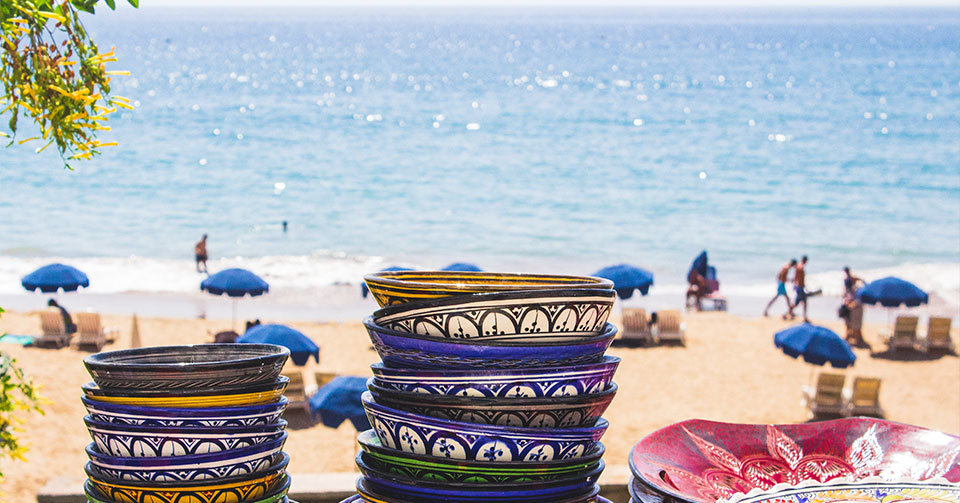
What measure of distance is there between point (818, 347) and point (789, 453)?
562 inches

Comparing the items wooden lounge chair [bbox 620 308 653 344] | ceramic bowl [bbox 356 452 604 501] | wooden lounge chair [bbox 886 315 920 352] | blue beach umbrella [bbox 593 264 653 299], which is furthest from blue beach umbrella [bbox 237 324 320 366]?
ceramic bowl [bbox 356 452 604 501]

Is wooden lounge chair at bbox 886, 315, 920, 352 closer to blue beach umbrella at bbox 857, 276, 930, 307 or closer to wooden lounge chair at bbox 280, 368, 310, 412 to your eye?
blue beach umbrella at bbox 857, 276, 930, 307

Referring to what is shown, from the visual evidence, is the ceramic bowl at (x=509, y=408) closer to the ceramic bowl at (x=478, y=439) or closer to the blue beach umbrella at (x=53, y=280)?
the ceramic bowl at (x=478, y=439)

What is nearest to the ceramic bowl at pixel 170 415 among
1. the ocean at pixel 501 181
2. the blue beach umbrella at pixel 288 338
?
the blue beach umbrella at pixel 288 338

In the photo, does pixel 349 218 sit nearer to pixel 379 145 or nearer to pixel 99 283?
pixel 99 283

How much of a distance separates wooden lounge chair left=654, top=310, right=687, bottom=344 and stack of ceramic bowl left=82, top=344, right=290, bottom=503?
19.8 meters

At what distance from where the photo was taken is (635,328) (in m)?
21.4

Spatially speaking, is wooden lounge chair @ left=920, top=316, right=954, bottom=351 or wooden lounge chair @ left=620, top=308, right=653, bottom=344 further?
wooden lounge chair @ left=620, top=308, right=653, bottom=344

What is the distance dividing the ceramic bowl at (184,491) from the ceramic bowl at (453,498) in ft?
0.74

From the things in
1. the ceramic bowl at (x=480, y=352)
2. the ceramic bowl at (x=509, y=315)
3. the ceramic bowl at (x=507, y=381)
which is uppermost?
the ceramic bowl at (x=509, y=315)

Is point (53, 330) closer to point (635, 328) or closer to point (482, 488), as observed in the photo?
point (635, 328)

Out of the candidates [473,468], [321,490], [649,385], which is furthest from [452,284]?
[649,385]

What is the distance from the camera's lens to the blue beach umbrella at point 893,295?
68.2 ft

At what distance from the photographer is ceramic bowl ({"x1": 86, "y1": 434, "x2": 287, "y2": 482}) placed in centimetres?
217
